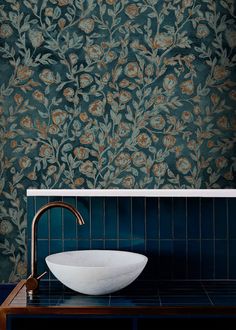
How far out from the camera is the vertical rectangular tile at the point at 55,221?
262cm

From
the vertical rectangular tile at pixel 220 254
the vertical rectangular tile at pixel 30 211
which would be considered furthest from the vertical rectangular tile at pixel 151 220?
the vertical rectangular tile at pixel 30 211

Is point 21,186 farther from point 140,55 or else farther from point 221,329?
point 221,329

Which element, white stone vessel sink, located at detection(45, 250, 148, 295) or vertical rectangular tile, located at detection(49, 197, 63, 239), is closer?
white stone vessel sink, located at detection(45, 250, 148, 295)

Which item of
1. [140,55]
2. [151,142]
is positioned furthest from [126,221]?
[140,55]

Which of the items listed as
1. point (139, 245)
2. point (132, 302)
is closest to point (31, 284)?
point (132, 302)

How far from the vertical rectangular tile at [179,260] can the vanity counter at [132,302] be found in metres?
0.11

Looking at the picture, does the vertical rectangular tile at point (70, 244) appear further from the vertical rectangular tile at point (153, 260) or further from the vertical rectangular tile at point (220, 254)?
the vertical rectangular tile at point (220, 254)

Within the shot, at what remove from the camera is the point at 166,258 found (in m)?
2.62

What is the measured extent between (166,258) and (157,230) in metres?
0.13

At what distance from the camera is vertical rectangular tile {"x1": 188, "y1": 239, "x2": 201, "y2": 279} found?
261 centimetres

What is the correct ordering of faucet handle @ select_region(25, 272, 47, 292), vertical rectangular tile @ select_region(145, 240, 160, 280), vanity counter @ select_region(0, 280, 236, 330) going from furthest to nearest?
vertical rectangular tile @ select_region(145, 240, 160, 280), faucet handle @ select_region(25, 272, 47, 292), vanity counter @ select_region(0, 280, 236, 330)

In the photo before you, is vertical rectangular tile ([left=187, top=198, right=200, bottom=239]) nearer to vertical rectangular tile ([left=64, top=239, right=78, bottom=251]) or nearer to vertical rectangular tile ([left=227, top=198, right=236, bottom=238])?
vertical rectangular tile ([left=227, top=198, right=236, bottom=238])

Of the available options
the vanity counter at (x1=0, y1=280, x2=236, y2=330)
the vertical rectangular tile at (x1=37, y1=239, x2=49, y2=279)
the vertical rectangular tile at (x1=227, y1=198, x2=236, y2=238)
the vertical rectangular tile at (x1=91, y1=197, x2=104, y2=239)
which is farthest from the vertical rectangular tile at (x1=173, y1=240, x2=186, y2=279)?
the vertical rectangular tile at (x1=37, y1=239, x2=49, y2=279)

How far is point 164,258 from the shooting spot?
2.62 metres
